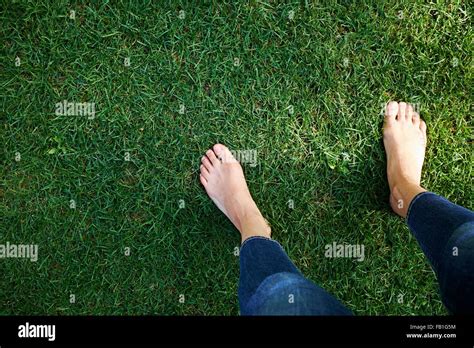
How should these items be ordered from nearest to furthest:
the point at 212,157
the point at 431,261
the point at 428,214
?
the point at 431,261 → the point at 428,214 → the point at 212,157

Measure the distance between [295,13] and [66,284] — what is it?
157 centimetres

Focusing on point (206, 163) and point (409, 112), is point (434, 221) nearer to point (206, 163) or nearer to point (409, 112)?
point (409, 112)

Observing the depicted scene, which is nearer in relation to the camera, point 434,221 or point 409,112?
point 434,221

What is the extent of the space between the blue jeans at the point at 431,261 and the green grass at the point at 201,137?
381 mm

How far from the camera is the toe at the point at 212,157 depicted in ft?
6.47

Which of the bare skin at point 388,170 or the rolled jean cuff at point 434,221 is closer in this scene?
the rolled jean cuff at point 434,221

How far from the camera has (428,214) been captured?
1610mm

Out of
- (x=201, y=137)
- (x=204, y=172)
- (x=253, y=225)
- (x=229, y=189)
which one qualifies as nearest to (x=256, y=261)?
(x=253, y=225)

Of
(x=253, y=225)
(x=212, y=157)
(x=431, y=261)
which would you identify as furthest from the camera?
(x=212, y=157)

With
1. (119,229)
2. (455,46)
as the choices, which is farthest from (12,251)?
(455,46)

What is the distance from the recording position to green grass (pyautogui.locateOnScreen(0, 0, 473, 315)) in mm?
1984

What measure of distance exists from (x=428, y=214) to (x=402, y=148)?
0.43m

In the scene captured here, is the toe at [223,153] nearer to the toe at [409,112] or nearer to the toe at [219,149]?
the toe at [219,149]

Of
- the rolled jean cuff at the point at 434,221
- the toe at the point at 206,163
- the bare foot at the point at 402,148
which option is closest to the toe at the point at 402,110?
the bare foot at the point at 402,148
